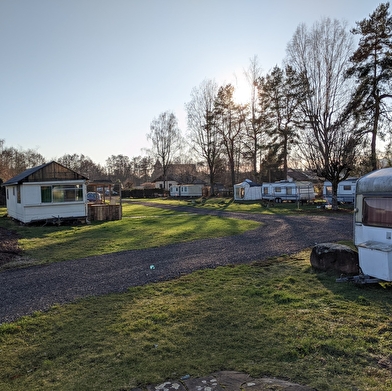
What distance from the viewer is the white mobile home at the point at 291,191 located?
1228 inches

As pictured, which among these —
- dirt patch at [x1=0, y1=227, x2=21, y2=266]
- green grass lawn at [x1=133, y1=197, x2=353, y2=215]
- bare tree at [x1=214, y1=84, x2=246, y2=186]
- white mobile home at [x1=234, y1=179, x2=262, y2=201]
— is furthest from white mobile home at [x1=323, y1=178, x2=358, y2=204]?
dirt patch at [x1=0, y1=227, x2=21, y2=266]

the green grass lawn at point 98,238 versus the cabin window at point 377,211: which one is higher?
the cabin window at point 377,211

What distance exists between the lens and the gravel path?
592cm

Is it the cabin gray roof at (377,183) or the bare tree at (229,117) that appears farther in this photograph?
the bare tree at (229,117)

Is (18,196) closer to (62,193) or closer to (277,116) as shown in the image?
(62,193)

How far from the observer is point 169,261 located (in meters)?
8.60

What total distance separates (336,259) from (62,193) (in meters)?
15.5

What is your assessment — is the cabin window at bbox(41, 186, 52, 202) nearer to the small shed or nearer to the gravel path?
the small shed

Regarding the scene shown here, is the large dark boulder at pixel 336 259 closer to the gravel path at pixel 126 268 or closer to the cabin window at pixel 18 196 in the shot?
the gravel path at pixel 126 268

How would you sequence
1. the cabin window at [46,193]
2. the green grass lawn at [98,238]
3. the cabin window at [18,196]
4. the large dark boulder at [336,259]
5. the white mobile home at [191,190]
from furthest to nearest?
the white mobile home at [191,190] → the cabin window at [18,196] → the cabin window at [46,193] → the green grass lawn at [98,238] → the large dark boulder at [336,259]

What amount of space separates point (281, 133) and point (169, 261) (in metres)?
28.1

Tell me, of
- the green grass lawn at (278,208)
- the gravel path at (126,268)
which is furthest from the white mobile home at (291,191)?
the gravel path at (126,268)

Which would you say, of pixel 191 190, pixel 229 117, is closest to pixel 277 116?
pixel 229 117

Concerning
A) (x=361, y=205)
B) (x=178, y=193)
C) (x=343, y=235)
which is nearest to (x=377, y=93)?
(x=343, y=235)
